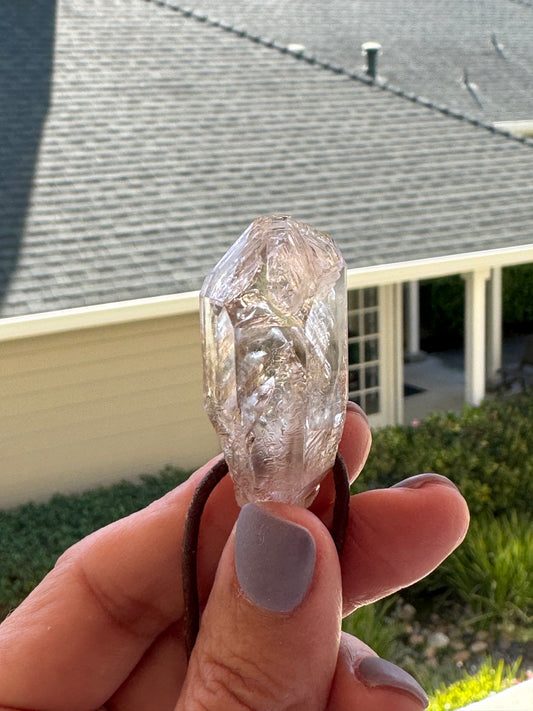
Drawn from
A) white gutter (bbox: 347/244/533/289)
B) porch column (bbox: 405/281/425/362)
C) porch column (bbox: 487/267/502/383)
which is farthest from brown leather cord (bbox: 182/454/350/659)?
porch column (bbox: 405/281/425/362)

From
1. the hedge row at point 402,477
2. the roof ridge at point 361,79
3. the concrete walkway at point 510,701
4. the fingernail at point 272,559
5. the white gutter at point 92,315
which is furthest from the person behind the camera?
the roof ridge at point 361,79

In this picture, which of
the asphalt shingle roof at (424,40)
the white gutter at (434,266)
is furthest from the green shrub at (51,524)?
the asphalt shingle roof at (424,40)

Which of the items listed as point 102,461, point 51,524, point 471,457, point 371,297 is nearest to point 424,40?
point 371,297

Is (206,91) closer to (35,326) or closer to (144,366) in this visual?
(144,366)

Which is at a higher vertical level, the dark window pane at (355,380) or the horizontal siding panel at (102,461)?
the horizontal siding panel at (102,461)

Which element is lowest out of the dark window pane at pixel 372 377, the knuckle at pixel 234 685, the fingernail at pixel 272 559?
the dark window pane at pixel 372 377

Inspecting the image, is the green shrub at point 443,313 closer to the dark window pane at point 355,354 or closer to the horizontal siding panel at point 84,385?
the dark window pane at point 355,354

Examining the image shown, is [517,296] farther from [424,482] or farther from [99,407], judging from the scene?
[424,482]
